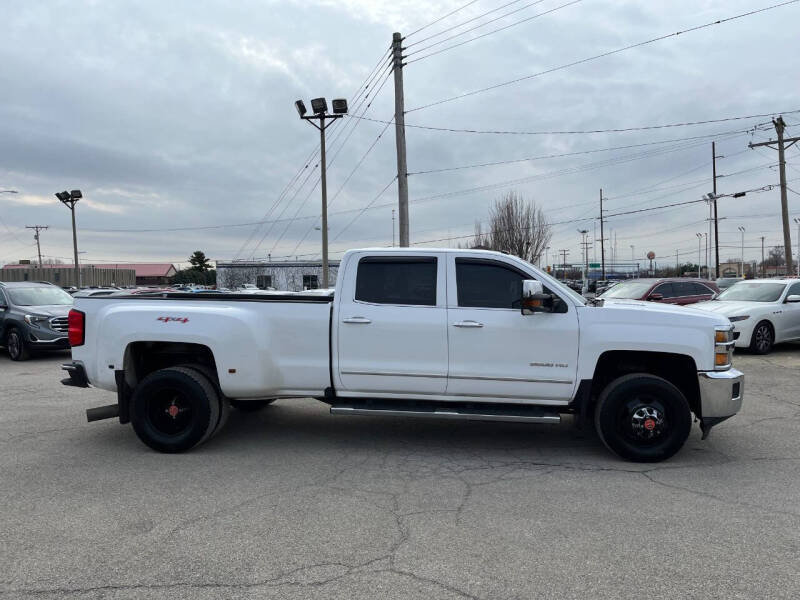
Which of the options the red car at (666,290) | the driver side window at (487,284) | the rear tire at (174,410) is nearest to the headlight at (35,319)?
the rear tire at (174,410)

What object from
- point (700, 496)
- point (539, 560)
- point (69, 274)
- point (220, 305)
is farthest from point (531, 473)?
point (69, 274)

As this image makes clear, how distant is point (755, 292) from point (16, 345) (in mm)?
16464

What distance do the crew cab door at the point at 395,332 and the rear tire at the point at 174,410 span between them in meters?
1.30

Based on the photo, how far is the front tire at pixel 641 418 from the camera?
5.07 m

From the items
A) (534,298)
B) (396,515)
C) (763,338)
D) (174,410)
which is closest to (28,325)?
(174,410)

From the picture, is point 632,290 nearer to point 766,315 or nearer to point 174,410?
point 766,315

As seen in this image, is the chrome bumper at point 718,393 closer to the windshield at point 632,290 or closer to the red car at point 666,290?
the red car at point 666,290

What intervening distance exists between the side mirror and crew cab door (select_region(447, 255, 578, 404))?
0.42 feet

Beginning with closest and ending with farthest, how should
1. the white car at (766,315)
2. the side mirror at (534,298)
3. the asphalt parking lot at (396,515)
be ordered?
the asphalt parking lot at (396,515), the side mirror at (534,298), the white car at (766,315)

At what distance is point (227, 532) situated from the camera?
3730 millimetres

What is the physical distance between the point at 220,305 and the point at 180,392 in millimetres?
891

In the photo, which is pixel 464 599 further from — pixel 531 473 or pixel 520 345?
pixel 520 345

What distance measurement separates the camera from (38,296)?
45.3ft

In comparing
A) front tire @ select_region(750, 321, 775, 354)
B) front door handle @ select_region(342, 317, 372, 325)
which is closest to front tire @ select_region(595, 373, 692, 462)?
front door handle @ select_region(342, 317, 372, 325)
